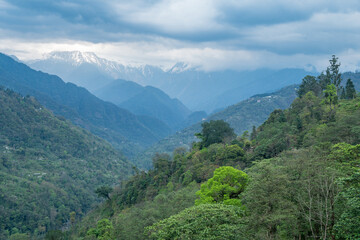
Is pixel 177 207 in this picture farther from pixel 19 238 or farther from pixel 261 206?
pixel 19 238

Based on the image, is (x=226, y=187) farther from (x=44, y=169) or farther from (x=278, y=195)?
(x=44, y=169)

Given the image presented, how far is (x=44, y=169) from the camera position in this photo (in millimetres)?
120938

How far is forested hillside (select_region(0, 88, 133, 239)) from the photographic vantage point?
85750mm

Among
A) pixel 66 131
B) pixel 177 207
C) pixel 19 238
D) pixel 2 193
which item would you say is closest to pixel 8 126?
pixel 66 131

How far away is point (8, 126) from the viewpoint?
140875 millimetres

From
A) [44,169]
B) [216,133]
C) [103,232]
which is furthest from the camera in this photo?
[44,169]

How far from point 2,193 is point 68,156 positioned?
5506 cm

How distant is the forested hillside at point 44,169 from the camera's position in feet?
281

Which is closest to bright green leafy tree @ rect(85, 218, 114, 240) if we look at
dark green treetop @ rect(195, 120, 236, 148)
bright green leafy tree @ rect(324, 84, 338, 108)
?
dark green treetop @ rect(195, 120, 236, 148)

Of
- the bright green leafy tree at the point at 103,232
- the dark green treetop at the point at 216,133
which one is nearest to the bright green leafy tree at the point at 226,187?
the bright green leafy tree at the point at 103,232

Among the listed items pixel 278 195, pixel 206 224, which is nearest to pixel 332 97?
pixel 278 195

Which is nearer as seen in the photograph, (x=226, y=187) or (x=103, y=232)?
(x=226, y=187)

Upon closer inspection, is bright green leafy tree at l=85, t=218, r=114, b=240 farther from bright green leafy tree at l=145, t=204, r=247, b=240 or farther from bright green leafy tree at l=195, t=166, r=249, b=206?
bright green leafy tree at l=145, t=204, r=247, b=240

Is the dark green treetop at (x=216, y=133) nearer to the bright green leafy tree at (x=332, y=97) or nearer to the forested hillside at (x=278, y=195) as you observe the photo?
the forested hillside at (x=278, y=195)
